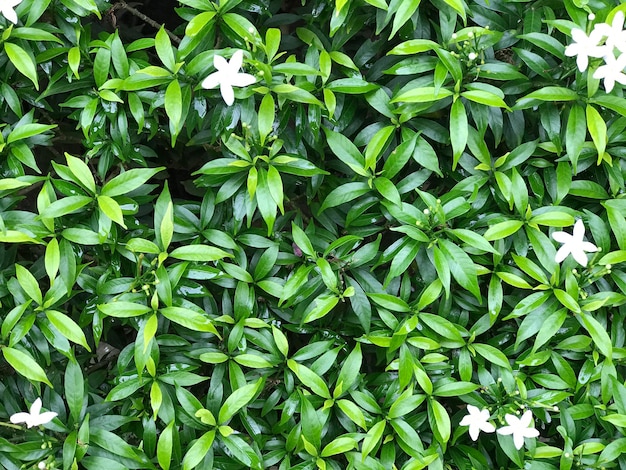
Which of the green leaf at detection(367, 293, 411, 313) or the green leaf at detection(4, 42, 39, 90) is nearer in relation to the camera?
the green leaf at detection(4, 42, 39, 90)

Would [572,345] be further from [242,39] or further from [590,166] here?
[242,39]

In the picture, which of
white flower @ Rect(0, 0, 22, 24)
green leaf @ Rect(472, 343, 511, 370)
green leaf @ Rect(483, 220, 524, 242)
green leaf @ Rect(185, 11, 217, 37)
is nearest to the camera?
white flower @ Rect(0, 0, 22, 24)

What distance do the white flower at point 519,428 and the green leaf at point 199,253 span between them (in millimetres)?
847

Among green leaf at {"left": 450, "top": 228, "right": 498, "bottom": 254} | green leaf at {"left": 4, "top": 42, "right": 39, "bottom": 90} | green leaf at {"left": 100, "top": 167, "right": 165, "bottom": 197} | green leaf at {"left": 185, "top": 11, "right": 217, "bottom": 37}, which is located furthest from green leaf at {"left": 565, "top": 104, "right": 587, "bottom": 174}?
green leaf at {"left": 4, "top": 42, "right": 39, "bottom": 90}

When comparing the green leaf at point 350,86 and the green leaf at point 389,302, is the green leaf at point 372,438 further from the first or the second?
the green leaf at point 350,86

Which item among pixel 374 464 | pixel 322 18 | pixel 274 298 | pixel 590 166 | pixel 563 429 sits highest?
pixel 322 18

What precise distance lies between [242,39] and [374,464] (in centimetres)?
118

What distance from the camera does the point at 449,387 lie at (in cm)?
170

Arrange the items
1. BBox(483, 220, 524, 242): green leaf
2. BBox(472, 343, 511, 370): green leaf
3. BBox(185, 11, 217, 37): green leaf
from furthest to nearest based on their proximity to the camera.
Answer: BBox(472, 343, 511, 370): green leaf, BBox(483, 220, 524, 242): green leaf, BBox(185, 11, 217, 37): green leaf

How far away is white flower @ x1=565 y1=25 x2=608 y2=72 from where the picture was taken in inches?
56.1

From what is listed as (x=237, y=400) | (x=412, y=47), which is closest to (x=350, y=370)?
(x=237, y=400)

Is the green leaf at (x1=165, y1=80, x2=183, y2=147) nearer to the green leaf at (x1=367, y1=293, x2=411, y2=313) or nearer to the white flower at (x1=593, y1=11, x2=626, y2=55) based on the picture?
the green leaf at (x1=367, y1=293, x2=411, y2=313)

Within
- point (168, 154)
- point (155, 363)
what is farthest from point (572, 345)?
point (168, 154)

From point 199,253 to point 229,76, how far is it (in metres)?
0.46
